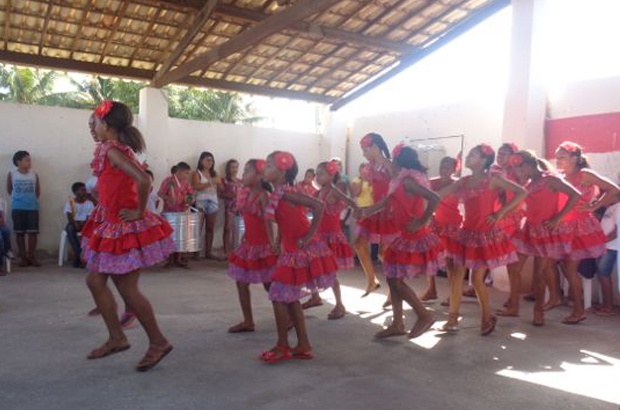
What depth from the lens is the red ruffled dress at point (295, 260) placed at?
383cm

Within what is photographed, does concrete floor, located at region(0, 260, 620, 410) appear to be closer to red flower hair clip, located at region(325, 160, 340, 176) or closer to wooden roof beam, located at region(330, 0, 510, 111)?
red flower hair clip, located at region(325, 160, 340, 176)

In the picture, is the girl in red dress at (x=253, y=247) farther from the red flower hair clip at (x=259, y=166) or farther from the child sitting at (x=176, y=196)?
the child sitting at (x=176, y=196)

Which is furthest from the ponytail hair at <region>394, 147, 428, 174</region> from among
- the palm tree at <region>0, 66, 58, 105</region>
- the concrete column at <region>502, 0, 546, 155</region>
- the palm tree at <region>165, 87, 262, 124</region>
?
the palm tree at <region>165, 87, 262, 124</region>

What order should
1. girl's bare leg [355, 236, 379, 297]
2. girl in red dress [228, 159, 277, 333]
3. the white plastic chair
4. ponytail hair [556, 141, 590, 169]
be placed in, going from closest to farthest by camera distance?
girl in red dress [228, 159, 277, 333]
ponytail hair [556, 141, 590, 169]
girl's bare leg [355, 236, 379, 297]
the white plastic chair

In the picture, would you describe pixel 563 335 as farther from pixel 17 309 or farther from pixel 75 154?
pixel 75 154

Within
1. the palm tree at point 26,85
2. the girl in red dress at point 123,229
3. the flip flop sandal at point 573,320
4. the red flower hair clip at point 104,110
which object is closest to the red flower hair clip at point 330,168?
the girl in red dress at point 123,229

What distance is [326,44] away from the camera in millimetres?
9000

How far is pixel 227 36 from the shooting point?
8.55 meters

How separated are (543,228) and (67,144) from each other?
7.31 meters

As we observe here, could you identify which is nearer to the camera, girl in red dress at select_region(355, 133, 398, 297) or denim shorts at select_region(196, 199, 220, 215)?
girl in red dress at select_region(355, 133, 398, 297)

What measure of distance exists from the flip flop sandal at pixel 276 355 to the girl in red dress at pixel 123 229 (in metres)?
0.68

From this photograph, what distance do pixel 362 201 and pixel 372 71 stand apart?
3208 millimetres

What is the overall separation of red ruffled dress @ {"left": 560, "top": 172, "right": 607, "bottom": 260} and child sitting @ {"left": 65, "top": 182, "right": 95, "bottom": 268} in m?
6.51

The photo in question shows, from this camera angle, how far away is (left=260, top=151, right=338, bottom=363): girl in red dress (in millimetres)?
3840
